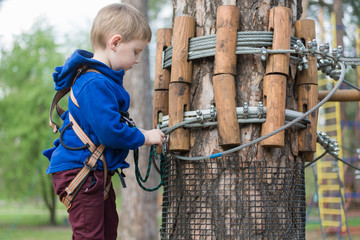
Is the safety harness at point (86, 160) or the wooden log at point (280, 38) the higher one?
the wooden log at point (280, 38)

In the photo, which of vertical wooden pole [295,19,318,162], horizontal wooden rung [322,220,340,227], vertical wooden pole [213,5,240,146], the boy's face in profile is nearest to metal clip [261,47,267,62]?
vertical wooden pole [213,5,240,146]

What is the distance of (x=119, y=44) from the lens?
2.12 metres

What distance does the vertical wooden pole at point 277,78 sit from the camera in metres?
1.93

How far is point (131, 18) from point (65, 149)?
0.70 meters

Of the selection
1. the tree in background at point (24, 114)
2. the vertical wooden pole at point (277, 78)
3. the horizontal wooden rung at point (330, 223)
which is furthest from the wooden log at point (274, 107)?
the tree in background at point (24, 114)

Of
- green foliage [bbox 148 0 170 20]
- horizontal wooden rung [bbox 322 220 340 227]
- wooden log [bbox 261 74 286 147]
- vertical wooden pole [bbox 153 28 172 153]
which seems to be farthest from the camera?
green foliage [bbox 148 0 170 20]

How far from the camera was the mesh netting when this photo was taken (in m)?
1.96

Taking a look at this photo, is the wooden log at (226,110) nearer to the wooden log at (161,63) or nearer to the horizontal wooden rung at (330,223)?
the wooden log at (161,63)

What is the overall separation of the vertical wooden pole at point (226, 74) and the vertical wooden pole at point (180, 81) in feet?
0.56

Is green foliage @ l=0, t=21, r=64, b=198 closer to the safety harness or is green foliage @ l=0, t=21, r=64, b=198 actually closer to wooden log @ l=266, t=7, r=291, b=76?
the safety harness

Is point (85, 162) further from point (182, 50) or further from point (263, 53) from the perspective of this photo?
point (263, 53)

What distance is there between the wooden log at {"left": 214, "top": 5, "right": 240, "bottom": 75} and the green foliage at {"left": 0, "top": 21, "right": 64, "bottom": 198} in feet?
56.6

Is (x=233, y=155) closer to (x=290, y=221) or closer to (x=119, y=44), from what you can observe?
(x=290, y=221)

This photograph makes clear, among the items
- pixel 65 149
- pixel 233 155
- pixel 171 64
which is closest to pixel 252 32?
pixel 171 64
